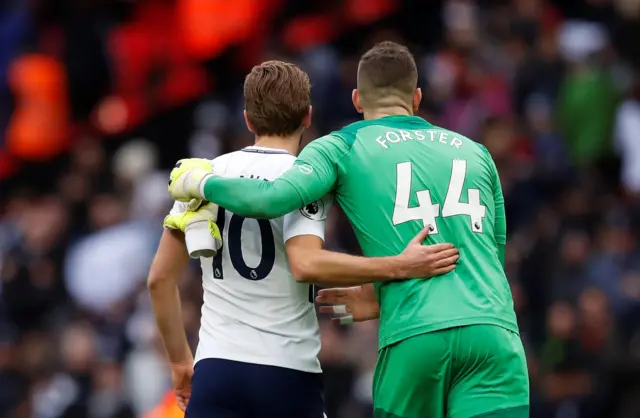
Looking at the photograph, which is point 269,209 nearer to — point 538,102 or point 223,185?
point 223,185

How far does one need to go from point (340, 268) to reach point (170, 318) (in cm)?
95

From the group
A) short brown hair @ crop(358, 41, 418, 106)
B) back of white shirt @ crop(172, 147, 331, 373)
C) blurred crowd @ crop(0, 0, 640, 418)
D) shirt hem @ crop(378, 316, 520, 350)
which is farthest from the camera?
blurred crowd @ crop(0, 0, 640, 418)

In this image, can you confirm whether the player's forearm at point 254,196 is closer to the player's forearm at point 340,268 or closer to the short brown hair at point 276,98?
the player's forearm at point 340,268

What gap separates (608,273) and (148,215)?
475 centimetres

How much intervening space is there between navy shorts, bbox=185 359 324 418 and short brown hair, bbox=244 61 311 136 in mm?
1079

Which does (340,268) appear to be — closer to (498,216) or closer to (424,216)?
(424,216)

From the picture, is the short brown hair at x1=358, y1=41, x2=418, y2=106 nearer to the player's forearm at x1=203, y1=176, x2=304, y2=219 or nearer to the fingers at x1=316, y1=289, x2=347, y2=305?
the player's forearm at x1=203, y1=176, x2=304, y2=219

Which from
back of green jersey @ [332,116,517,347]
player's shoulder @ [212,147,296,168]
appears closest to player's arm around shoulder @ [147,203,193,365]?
player's shoulder @ [212,147,296,168]

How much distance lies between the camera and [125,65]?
1628 cm

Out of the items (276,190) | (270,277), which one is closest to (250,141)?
(270,277)

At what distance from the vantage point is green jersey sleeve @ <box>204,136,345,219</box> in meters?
6.16

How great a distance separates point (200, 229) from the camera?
6324 millimetres

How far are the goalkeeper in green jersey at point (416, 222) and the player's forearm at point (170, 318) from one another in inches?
21.1

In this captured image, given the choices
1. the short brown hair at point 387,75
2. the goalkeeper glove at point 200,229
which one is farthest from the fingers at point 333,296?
the short brown hair at point 387,75
